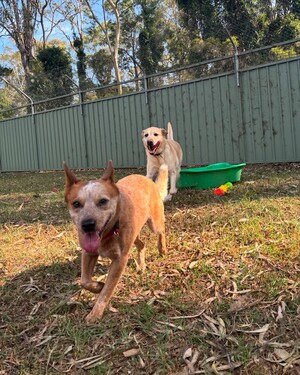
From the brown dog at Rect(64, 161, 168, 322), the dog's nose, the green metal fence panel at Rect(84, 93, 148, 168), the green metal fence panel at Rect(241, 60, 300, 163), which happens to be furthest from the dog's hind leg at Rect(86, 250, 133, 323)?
the green metal fence panel at Rect(84, 93, 148, 168)

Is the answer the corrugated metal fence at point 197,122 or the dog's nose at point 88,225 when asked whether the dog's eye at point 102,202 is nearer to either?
the dog's nose at point 88,225

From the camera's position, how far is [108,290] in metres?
2.28

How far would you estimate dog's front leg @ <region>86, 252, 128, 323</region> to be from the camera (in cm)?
221

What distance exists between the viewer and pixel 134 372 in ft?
5.78

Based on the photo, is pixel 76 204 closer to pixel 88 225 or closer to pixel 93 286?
pixel 88 225

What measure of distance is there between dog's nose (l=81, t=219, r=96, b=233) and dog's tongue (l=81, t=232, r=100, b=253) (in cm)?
5

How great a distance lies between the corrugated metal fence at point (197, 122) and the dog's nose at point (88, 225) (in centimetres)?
683

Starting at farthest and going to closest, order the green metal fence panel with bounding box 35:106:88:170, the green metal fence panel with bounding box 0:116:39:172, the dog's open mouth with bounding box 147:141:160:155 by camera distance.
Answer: the green metal fence panel with bounding box 0:116:39:172, the green metal fence panel with bounding box 35:106:88:170, the dog's open mouth with bounding box 147:141:160:155

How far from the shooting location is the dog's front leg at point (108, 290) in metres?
2.21

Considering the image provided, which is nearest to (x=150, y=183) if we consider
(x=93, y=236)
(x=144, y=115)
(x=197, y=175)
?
(x=93, y=236)

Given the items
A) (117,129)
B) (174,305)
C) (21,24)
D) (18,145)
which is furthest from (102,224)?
Result: (21,24)

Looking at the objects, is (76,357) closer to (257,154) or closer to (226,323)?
(226,323)

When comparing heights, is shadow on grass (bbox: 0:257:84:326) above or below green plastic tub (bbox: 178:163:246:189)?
below

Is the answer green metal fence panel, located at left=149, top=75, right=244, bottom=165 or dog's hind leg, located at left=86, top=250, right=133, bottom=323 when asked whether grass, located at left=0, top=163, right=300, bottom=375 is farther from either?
green metal fence panel, located at left=149, top=75, right=244, bottom=165
